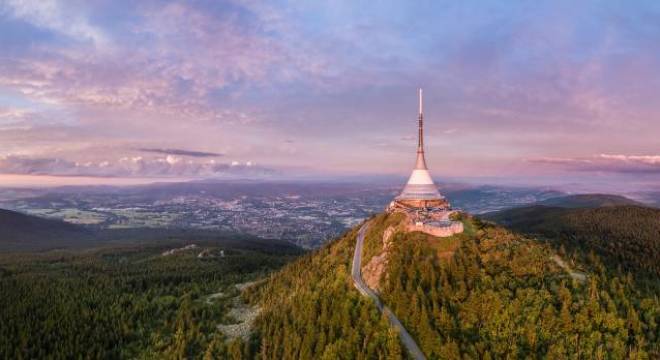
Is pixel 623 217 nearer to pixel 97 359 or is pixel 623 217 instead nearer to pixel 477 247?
pixel 477 247

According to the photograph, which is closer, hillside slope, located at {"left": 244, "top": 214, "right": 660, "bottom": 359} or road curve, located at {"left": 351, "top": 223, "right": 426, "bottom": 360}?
hillside slope, located at {"left": 244, "top": 214, "right": 660, "bottom": 359}

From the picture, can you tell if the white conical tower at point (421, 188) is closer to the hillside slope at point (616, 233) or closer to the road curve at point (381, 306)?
the road curve at point (381, 306)

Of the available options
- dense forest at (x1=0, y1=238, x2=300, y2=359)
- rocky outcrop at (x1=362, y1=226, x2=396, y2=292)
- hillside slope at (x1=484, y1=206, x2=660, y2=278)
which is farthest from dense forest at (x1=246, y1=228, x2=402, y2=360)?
hillside slope at (x1=484, y1=206, x2=660, y2=278)

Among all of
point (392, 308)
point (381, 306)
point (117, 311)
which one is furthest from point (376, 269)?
point (117, 311)

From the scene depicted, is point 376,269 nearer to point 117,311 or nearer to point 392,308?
point 392,308

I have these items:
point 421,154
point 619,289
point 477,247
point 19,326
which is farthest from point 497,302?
point 19,326

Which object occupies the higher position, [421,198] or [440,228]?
[421,198]

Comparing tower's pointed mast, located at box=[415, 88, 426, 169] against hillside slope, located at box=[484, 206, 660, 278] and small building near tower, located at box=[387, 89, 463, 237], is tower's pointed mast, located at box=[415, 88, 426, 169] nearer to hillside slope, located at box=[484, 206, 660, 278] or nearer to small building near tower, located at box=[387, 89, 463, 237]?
small building near tower, located at box=[387, 89, 463, 237]
